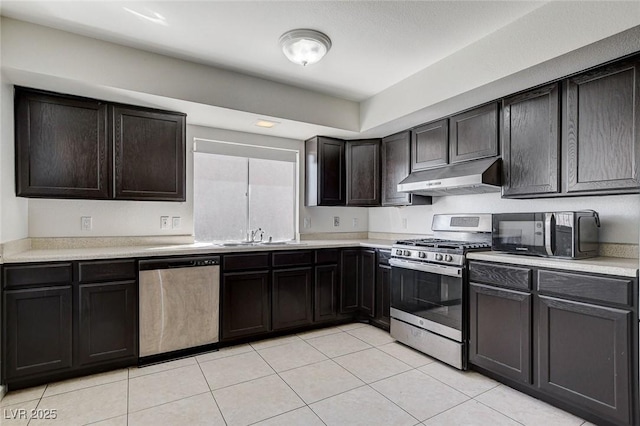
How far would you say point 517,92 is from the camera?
256 centimetres

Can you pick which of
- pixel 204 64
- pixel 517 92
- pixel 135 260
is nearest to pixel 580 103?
pixel 517 92

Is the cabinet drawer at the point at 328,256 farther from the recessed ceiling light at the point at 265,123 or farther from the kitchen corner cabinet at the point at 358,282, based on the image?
the recessed ceiling light at the point at 265,123

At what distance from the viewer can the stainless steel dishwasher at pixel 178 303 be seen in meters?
2.68

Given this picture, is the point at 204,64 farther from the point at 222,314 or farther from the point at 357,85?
the point at 222,314

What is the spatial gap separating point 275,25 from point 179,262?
79.8 inches

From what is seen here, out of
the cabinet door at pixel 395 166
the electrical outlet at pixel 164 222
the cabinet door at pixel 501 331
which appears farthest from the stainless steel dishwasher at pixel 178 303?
the cabinet door at pixel 501 331

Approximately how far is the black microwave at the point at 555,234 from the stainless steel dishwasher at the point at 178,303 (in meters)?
2.49

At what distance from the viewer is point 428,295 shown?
2.92 metres

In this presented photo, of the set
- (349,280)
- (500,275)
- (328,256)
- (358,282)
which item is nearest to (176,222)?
(328,256)

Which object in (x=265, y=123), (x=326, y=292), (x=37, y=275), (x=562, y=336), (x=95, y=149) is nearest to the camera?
(x=562, y=336)

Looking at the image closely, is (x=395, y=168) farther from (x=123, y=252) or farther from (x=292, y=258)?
(x=123, y=252)

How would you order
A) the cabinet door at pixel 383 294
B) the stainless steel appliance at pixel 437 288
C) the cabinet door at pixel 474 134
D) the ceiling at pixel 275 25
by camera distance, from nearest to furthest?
1. the ceiling at pixel 275 25
2. the stainless steel appliance at pixel 437 288
3. the cabinet door at pixel 474 134
4. the cabinet door at pixel 383 294

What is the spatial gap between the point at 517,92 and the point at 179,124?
2904 millimetres

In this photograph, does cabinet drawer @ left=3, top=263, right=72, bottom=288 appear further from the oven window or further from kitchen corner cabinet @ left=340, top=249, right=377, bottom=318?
the oven window
